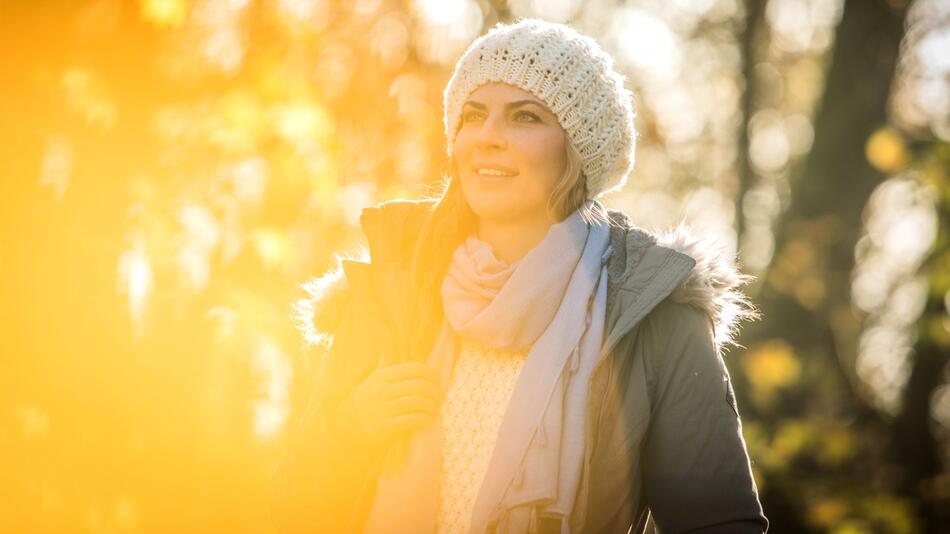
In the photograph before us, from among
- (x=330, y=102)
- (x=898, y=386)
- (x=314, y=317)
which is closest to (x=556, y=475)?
(x=314, y=317)

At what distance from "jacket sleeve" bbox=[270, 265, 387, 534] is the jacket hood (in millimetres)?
244

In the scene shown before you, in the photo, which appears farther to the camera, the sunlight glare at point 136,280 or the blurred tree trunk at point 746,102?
the blurred tree trunk at point 746,102

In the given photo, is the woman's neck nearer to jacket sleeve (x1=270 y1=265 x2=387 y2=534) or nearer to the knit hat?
the knit hat

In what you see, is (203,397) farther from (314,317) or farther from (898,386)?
(898,386)

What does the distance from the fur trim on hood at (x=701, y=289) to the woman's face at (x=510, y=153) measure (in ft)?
1.31

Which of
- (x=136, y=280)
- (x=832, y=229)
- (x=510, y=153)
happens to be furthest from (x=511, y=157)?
(x=832, y=229)

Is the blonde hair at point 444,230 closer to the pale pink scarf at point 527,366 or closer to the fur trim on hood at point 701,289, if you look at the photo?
the pale pink scarf at point 527,366

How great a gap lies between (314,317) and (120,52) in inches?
38.8

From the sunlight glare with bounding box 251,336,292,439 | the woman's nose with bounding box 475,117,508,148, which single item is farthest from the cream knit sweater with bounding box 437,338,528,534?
the sunlight glare with bounding box 251,336,292,439

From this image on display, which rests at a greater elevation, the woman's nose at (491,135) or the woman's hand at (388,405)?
the woman's nose at (491,135)

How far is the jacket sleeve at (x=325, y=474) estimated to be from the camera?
2.63 meters

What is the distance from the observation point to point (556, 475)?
239cm

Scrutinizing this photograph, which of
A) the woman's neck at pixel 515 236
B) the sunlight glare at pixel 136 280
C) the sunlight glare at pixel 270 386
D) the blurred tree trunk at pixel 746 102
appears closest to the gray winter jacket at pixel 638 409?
the woman's neck at pixel 515 236

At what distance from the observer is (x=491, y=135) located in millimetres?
2635
